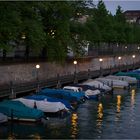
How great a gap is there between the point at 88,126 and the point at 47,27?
2648 centimetres

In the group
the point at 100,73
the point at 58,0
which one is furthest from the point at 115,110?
the point at 100,73

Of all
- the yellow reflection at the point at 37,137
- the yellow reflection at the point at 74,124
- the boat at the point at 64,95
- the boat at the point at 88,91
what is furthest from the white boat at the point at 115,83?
the yellow reflection at the point at 37,137

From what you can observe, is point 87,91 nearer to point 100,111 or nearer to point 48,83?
point 48,83

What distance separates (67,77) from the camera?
7500cm

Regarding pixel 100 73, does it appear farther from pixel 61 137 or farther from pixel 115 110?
pixel 61 137

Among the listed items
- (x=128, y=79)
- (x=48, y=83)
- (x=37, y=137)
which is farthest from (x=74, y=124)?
(x=128, y=79)

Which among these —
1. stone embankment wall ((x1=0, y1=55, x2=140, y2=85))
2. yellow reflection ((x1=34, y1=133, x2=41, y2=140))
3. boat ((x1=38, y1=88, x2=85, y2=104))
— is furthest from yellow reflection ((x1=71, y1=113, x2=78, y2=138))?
stone embankment wall ((x1=0, y1=55, x2=140, y2=85))

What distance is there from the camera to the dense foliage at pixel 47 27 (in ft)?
171

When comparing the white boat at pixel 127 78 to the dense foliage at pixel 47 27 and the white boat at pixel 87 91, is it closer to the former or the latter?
the dense foliage at pixel 47 27

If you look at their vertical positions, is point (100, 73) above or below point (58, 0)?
below

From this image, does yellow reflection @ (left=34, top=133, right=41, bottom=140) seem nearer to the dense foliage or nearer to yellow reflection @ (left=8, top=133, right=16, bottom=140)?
yellow reflection @ (left=8, top=133, right=16, bottom=140)

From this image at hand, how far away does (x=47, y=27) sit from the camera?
69250 mm

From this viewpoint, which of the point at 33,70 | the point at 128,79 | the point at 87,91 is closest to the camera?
the point at 87,91

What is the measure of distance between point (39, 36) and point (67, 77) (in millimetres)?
17894
